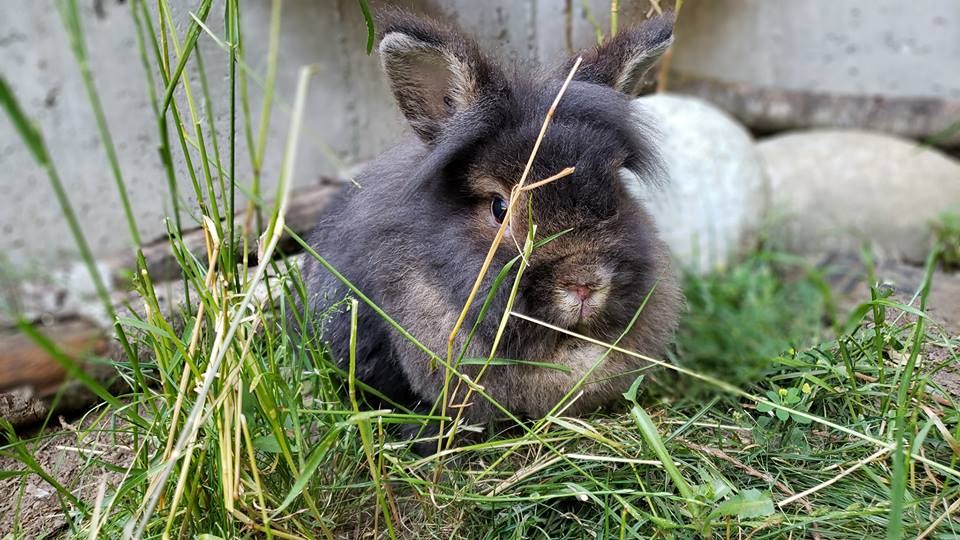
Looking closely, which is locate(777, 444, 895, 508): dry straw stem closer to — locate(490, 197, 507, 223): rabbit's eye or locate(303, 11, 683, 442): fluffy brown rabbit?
locate(303, 11, 683, 442): fluffy brown rabbit

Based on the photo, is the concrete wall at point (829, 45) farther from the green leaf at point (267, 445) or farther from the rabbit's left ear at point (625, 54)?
the green leaf at point (267, 445)

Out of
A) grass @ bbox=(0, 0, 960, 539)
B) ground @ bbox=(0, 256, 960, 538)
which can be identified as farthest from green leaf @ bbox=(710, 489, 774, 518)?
ground @ bbox=(0, 256, 960, 538)

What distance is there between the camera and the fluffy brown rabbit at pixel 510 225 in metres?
1.83

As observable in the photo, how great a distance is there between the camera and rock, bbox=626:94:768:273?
436cm

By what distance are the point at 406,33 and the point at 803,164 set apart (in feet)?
13.2

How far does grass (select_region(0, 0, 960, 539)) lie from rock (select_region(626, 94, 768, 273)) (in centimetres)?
216

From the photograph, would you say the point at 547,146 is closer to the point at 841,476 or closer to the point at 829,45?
the point at 841,476

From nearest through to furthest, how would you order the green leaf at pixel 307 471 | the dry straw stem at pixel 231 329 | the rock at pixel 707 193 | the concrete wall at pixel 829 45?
the dry straw stem at pixel 231 329, the green leaf at pixel 307 471, the rock at pixel 707 193, the concrete wall at pixel 829 45

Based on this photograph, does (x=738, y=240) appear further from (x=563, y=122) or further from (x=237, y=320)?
(x=237, y=320)

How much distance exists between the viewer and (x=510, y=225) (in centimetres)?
185

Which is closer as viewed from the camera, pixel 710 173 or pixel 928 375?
pixel 928 375

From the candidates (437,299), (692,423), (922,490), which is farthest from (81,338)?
(922,490)

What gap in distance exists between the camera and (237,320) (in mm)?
1371

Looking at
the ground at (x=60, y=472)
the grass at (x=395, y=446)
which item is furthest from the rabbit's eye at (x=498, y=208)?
the ground at (x=60, y=472)
